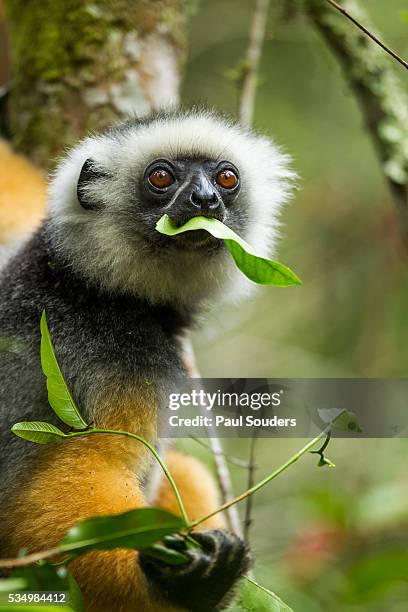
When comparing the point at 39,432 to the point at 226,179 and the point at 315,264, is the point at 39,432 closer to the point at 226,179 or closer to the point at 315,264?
the point at 226,179

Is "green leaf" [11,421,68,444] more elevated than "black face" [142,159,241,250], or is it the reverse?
"black face" [142,159,241,250]

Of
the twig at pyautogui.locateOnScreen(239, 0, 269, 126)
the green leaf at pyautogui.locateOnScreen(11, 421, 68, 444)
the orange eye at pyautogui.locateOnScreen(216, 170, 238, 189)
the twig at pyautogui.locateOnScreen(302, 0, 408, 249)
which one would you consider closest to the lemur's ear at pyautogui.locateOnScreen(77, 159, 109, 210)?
the orange eye at pyautogui.locateOnScreen(216, 170, 238, 189)

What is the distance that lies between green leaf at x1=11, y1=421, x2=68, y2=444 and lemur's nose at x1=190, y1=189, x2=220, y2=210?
111 cm

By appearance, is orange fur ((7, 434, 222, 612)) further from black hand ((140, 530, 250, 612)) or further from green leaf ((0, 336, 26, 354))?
green leaf ((0, 336, 26, 354))

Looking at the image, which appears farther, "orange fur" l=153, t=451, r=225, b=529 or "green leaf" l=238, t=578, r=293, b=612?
"orange fur" l=153, t=451, r=225, b=529

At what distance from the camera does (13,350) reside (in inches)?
109

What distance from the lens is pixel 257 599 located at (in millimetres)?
2281

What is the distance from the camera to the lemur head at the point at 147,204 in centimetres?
302

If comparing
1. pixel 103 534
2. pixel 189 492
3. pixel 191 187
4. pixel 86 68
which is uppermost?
pixel 86 68

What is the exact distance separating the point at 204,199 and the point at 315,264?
4.17 meters

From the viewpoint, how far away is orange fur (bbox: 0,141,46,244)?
4359mm

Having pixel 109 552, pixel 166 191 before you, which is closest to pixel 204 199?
pixel 166 191

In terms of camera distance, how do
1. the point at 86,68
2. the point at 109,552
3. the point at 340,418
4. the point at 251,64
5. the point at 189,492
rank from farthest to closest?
the point at 251,64 → the point at 86,68 → the point at 189,492 → the point at 109,552 → the point at 340,418

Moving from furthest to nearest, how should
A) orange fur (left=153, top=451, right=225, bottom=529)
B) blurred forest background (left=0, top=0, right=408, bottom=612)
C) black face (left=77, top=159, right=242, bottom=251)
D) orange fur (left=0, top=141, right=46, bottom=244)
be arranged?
blurred forest background (left=0, top=0, right=408, bottom=612), orange fur (left=0, top=141, right=46, bottom=244), orange fur (left=153, top=451, right=225, bottom=529), black face (left=77, top=159, right=242, bottom=251)
